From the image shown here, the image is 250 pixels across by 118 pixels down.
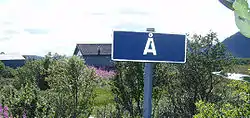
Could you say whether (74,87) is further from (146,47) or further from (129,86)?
(146,47)

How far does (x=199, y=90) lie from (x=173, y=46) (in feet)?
19.1

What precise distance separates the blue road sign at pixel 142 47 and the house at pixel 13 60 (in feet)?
152

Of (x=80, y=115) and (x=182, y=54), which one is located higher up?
(x=182, y=54)

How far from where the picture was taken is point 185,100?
29.3 ft

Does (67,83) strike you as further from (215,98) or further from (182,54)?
(182,54)

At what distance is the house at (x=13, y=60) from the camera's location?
4803 cm

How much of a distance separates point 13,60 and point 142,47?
1863 inches

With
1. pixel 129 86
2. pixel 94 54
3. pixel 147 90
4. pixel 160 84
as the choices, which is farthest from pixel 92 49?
pixel 147 90

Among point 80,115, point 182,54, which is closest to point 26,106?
point 80,115

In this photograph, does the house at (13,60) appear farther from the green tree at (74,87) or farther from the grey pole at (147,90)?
the grey pole at (147,90)

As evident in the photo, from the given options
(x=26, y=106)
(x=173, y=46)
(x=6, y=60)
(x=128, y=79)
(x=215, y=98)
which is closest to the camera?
(x=173, y=46)

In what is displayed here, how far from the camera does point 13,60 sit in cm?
4838

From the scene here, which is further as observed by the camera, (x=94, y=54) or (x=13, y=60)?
(x=13, y=60)

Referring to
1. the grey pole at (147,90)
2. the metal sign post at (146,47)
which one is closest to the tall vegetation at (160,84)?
the grey pole at (147,90)
